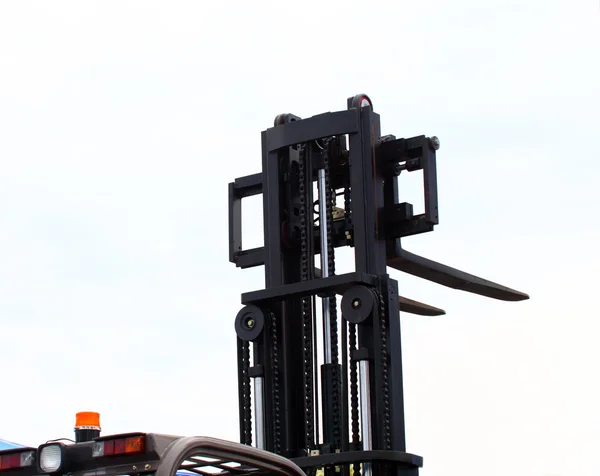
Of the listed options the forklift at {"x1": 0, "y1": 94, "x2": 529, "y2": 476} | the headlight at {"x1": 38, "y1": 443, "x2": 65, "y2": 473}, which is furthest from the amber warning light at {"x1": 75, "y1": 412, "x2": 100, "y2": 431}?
the forklift at {"x1": 0, "y1": 94, "x2": 529, "y2": 476}

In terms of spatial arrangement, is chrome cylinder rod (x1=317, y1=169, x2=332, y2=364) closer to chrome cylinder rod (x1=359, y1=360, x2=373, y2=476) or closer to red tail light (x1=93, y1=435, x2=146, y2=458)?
chrome cylinder rod (x1=359, y1=360, x2=373, y2=476)

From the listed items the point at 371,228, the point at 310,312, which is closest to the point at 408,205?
the point at 371,228

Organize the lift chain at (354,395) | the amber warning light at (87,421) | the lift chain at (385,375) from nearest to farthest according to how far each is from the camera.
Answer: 1. the amber warning light at (87,421)
2. the lift chain at (385,375)
3. the lift chain at (354,395)

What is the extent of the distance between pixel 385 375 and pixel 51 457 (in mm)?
3628

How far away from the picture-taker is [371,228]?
29.1ft

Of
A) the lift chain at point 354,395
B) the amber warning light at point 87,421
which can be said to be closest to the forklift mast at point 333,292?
the lift chain at point 354,395

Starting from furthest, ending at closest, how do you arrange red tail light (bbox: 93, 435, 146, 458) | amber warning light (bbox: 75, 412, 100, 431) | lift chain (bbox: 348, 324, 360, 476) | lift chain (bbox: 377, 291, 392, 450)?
lift chain (bbox: 348, 324, 360, 476) < lift chain (bbox: 377, 291, 392, 450) < amber warning light (bbox: 75, 412, 100, 431) < red tail light (bbox: 93, 435, 146, 458)

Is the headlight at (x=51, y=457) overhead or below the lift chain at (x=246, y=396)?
below

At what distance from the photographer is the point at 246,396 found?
9117mm

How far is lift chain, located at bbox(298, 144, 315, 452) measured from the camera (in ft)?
29.0

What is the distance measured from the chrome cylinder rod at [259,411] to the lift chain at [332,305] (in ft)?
1.81

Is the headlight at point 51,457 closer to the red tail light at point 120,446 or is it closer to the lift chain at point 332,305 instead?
the red tail light at point 120,446

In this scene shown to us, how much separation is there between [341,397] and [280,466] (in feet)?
10.4

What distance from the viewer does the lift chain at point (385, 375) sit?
8383mm
